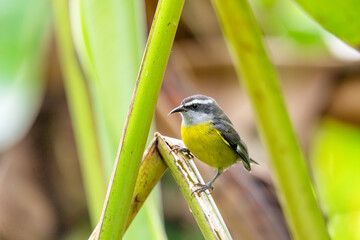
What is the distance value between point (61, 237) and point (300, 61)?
1151 mm

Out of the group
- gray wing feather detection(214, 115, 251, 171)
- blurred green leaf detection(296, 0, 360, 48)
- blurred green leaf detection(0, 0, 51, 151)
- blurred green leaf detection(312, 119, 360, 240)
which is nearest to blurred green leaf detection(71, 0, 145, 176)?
blurred green leaf detection(296, 0, 360, 48)

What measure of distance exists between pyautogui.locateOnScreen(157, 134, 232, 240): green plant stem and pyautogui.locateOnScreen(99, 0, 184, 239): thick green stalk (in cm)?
10

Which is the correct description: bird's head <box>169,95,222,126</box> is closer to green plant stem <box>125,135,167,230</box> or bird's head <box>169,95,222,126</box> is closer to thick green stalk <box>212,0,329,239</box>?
thick green stalk <box>212,0,329,239</box>

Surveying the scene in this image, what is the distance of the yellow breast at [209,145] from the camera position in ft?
4.33

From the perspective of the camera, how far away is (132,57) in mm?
810

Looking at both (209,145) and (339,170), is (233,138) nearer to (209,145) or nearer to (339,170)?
(209,145)

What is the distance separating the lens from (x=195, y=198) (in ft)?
2.10

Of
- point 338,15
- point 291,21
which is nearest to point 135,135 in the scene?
point 338,15

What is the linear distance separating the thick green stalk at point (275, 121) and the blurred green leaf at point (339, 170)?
94 centimetres

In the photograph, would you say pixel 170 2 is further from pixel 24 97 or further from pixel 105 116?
pixel 24 97

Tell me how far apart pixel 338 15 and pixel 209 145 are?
24.2 inches

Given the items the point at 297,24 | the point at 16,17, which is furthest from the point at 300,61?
the point at 16,17

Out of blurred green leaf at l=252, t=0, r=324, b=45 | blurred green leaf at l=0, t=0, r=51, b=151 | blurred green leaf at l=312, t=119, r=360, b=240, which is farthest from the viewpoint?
blurred green leaf at l=312, t=119, r=360, b=240

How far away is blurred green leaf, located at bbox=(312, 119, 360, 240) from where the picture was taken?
1.83 meters
